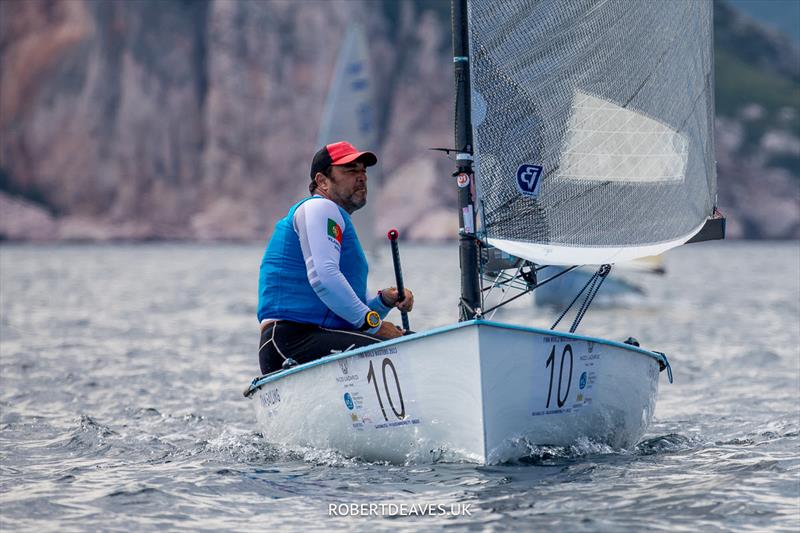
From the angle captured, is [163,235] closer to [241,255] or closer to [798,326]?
[241,255]

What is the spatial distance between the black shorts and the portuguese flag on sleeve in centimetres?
74

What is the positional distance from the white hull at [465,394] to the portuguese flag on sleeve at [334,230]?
861mm

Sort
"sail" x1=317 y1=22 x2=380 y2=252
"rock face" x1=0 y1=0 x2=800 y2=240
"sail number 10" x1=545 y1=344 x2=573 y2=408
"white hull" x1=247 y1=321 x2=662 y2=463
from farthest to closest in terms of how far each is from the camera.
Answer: "rock face" x1=0 y1=0 x2=800 y2=240 < "sail" x1=317 y1=22 x2=380 y2=252 < "sail number 10" x1=545 y1=344 x2=573 y2=408 < "white hull" x1=247 y1=321 x2=662 y2=463

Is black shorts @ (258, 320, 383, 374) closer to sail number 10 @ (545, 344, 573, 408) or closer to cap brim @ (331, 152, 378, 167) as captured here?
cap brim @ (331, 152, 378, 167)

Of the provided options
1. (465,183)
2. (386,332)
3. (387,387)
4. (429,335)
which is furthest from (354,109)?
(429,335)

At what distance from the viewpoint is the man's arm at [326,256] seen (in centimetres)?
803

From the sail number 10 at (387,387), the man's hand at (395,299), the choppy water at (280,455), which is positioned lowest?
the choppy water at (280,455)

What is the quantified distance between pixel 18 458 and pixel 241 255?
198ft

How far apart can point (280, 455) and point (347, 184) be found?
83.1 inches

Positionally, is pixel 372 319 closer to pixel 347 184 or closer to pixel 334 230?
pixel 334 230

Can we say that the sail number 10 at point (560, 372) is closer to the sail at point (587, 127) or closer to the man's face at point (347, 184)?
the sail at point (587, 127)

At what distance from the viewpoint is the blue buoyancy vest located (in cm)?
837

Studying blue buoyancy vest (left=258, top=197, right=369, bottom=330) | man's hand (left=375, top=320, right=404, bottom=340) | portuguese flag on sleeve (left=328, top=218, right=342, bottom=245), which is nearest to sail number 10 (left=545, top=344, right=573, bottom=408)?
man's hand (left=375, top=320, right=404, bottom=340)

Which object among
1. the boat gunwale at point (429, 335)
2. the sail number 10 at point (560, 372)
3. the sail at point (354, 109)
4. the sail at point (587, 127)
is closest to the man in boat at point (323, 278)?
the boat gunwale at point (429, 335)
